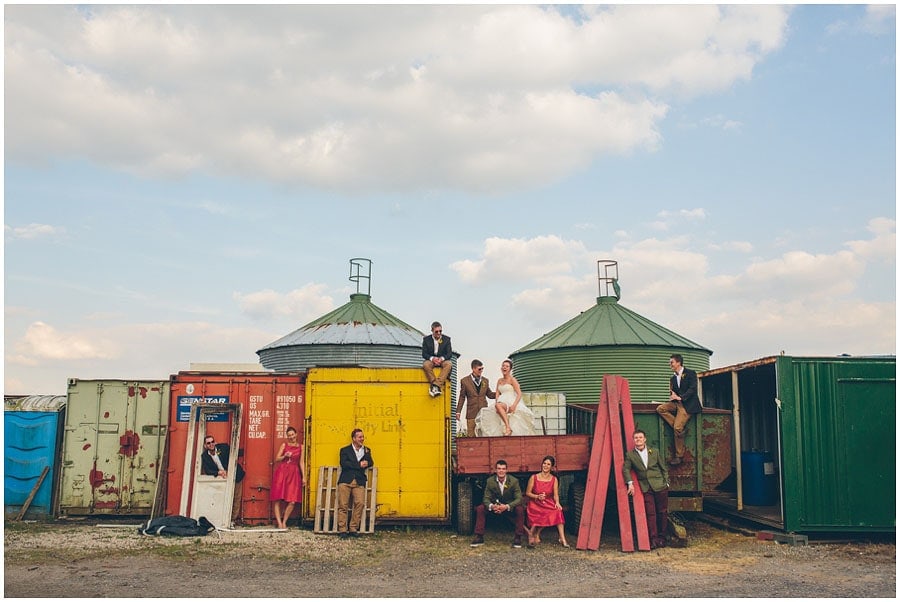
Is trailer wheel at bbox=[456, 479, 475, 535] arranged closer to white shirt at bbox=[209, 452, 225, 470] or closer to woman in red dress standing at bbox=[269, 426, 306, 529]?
woman in red dress standing at bbox=[269, 426, 306, 529]

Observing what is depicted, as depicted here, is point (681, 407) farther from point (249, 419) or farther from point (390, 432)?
point (249, 419)

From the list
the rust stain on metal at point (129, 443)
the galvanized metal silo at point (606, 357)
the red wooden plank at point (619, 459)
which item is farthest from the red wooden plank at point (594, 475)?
the galvanized metal silo at point (606, 357)

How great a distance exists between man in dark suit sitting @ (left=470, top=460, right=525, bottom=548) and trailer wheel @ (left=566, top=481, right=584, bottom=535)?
0.98m

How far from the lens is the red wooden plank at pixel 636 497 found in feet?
40.3

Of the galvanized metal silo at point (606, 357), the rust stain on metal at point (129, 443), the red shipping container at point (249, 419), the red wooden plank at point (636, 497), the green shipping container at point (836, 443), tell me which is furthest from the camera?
the galvanized metal silo at point (606, 357)

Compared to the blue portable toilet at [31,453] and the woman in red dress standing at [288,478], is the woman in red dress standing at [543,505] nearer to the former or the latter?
the woman in red dress standing at [288,478]

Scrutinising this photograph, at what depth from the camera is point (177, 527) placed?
42.3ft

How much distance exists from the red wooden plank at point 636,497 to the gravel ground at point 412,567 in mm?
354

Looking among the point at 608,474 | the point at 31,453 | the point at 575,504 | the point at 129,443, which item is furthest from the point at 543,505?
the point at 31,453

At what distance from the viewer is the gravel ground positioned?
9156 mm

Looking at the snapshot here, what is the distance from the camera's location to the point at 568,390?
28.3 m

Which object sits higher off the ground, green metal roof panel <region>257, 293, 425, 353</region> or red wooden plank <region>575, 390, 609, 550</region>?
green metal roof panel <region>257, 293, 425, 353</region>

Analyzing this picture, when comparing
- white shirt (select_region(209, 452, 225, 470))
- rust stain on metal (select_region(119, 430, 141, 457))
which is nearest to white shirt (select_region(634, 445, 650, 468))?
white shirt (select_region(209, 452, 225, 470))

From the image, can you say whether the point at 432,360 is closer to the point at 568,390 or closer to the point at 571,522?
the point at 571,522
